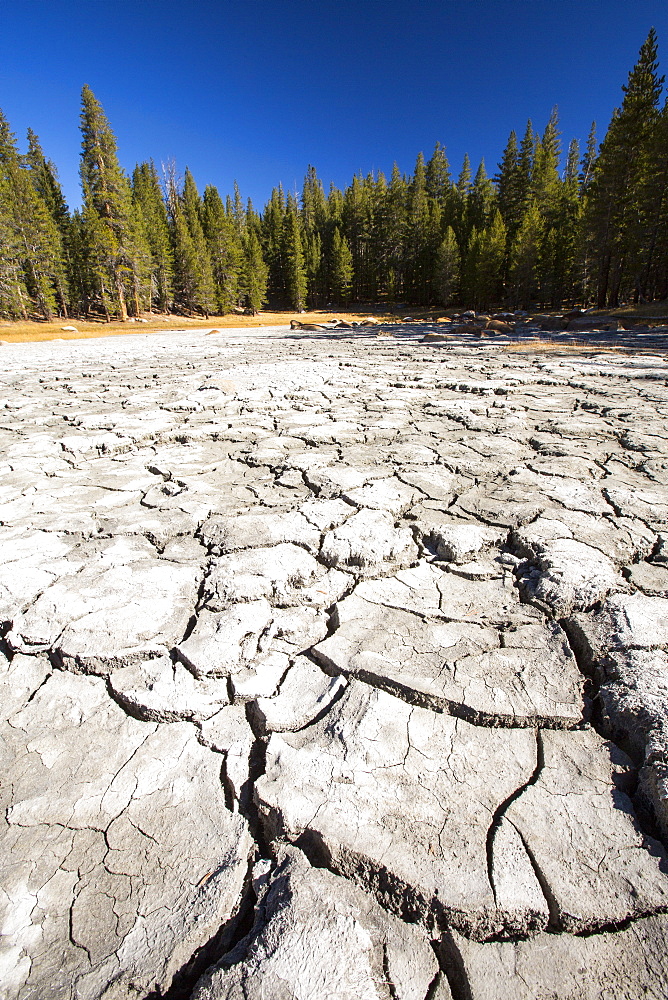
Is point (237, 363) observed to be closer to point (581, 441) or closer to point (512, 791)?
point (581, 441)

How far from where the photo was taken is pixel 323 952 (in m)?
0.88

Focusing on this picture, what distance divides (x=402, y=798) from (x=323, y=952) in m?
0.38

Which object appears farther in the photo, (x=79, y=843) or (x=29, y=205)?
(x=29, y=205)

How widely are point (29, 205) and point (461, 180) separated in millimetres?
49443

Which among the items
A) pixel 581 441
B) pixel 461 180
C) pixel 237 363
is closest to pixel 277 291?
pixel 461 180

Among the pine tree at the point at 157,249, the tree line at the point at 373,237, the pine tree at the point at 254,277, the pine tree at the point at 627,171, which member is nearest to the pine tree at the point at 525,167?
the tree line at the point at 373,237

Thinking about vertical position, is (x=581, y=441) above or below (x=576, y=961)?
above

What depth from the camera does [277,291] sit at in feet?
170

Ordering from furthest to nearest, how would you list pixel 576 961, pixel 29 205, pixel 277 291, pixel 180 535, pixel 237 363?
pixel 277 291 < pixel 29 205 < pixel 237 363 < pixel 180 535 < pixel 576 961

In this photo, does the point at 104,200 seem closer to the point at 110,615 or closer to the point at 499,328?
the point at 499,328

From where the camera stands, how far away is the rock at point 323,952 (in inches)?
32.8

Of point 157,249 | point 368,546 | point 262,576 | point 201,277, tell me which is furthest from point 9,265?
point 368,546

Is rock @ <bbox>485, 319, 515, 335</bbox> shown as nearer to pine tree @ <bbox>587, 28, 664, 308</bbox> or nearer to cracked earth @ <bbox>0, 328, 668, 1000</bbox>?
pine tree @ <bbox>587, 28, 664, 308</bbox>

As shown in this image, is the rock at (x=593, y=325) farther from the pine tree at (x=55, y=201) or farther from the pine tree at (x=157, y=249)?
the pine tree at (x=55, y=201)
